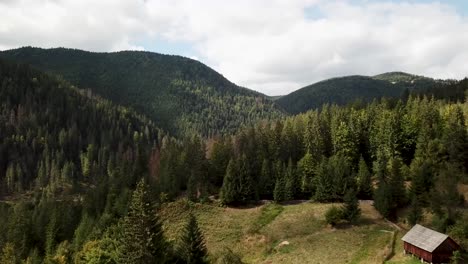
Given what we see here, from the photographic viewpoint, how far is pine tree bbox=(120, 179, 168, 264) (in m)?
53.3

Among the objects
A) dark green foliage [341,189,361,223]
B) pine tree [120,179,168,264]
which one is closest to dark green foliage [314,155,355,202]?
dark green foliage [341,189,361,223]

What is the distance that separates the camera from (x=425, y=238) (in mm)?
53375

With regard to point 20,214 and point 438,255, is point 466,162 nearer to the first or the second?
point 438,255

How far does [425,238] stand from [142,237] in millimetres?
38320

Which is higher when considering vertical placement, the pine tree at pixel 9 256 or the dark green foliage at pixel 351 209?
the dark green foliage at pixel 351 209

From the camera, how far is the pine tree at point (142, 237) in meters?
53.3

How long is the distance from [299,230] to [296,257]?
10452 millimetres

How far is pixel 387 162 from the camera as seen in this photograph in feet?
308

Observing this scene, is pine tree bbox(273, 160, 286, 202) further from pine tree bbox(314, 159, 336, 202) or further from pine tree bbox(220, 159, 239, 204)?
pine tree bbox(220, 159, 239, 204)

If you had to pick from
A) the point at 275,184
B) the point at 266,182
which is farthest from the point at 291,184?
the point at 266,182

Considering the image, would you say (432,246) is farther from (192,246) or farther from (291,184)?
(291,184)

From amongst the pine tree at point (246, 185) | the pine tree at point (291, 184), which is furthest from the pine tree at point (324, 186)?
the pine tree at point (246, 185)

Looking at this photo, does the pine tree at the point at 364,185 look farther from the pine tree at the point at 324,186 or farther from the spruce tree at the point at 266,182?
the spruce tree at the point at 266,182

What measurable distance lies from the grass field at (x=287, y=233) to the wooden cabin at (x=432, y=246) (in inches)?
82.7
